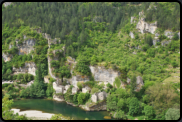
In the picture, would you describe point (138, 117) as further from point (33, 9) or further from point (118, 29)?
point (33, 9)

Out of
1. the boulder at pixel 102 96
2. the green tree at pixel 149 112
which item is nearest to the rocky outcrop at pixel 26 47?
the boulder at pixel 102 96

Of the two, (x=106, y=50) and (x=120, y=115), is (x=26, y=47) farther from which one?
(x=120, y=115)

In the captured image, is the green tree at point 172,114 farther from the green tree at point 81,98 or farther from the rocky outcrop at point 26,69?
the rocky outcrop at point 26,69

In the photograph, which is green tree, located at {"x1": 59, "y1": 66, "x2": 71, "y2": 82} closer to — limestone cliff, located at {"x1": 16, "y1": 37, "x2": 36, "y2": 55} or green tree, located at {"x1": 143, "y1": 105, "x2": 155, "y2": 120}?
limestone cliff, located at {"x1": 16, "y1": 37, "x2": 36, "y2": 55}

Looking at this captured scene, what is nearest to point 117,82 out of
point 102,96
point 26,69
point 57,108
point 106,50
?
point 102,96

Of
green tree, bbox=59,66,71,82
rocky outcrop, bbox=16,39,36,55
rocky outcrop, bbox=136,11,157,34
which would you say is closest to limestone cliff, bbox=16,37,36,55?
rocky outcrop, bbox=16,39,36,55

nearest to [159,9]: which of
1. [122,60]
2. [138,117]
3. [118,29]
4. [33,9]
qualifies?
[118,29]
